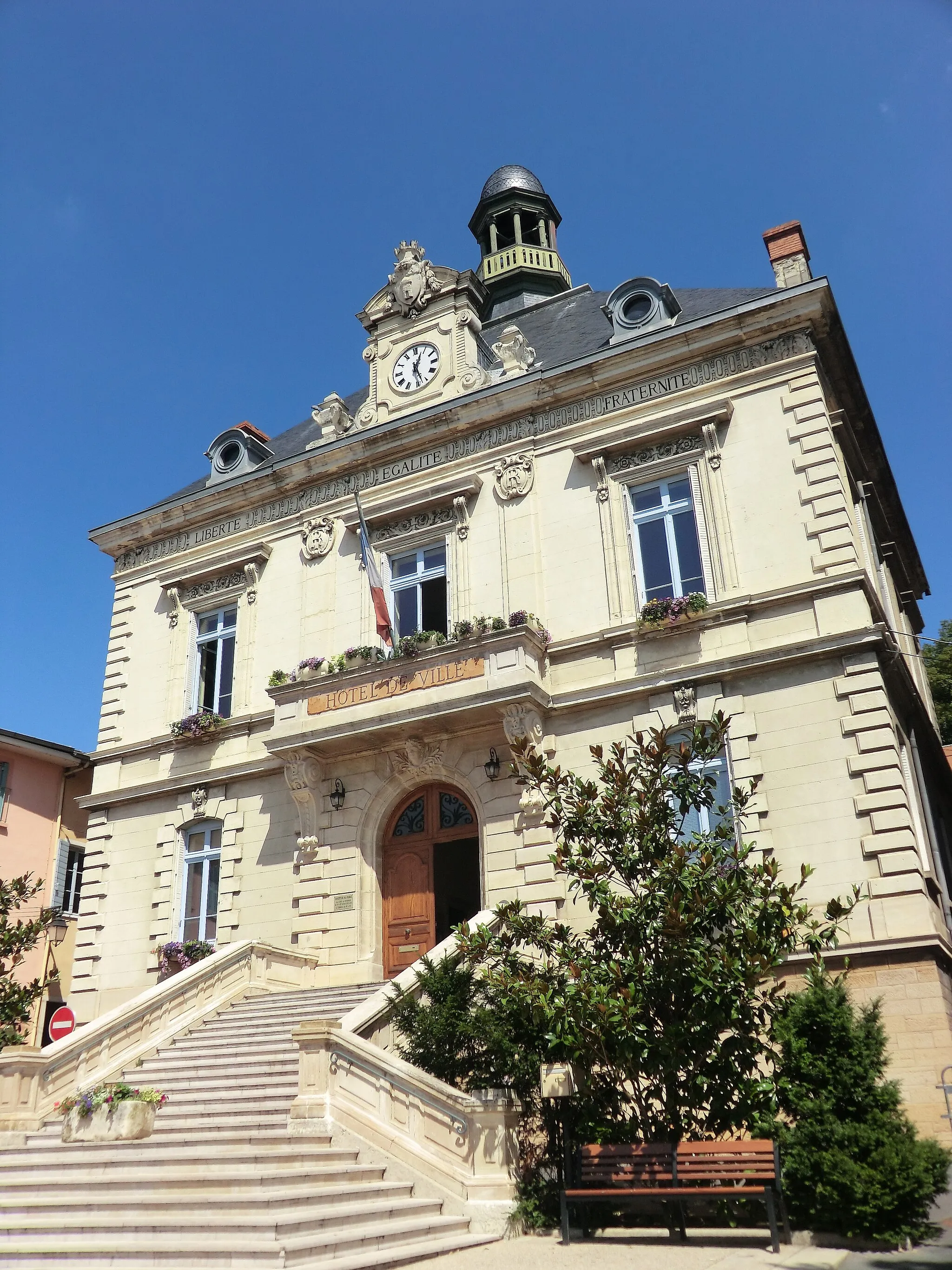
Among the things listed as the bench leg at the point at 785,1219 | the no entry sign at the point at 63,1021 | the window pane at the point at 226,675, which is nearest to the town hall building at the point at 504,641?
the window pane at the point at 226,675

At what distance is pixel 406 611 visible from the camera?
19719mm

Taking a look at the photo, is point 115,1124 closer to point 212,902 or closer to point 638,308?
point 212,902

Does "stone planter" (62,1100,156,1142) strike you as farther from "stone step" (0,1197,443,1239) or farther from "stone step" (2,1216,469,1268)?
"stone step" (2,1216,469,1268)

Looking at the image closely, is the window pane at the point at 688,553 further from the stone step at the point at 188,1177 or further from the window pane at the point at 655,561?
the stone step at the point at 188,1177

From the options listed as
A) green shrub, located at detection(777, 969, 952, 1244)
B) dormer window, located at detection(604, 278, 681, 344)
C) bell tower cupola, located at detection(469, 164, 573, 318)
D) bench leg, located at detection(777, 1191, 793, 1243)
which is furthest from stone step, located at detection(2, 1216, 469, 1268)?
bell tower cupola, located at detection(469, 164, 573, 318)

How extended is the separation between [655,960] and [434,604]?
32.3 feet

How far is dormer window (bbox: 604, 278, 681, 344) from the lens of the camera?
18.9 metres

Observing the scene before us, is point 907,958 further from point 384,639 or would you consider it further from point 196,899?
point 196,899

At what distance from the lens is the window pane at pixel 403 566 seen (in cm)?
2003

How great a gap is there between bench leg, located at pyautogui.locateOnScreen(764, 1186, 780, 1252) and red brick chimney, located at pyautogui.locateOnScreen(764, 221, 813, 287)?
13946 millimetres

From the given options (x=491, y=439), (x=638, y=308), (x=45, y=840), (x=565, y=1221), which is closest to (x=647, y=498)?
(x=491, y=439)

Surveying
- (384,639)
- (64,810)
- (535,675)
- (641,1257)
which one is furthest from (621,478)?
(64,810)

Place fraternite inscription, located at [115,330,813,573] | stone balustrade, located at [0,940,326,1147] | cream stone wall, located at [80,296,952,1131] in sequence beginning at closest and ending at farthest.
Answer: stone balustrade, located at [0,940,326,1147] < cream stone wall, located at [80,296,952,1131] < fraternite inscription, located at [115,330,813,573]

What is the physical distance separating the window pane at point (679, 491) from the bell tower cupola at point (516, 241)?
39.9 feet
